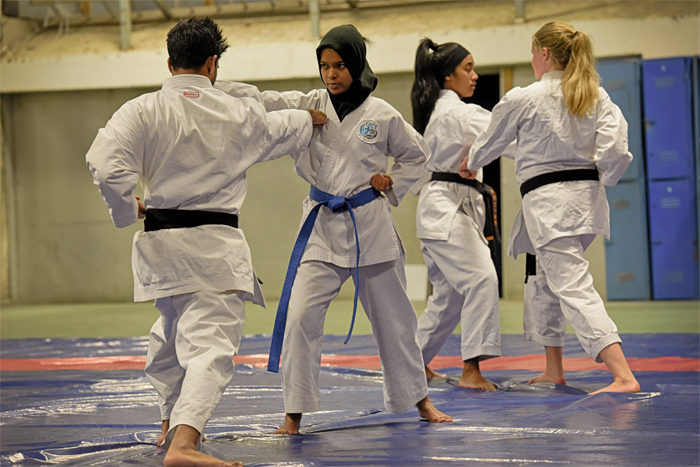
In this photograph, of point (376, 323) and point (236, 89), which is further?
point (376, 323)

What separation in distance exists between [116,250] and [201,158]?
6.77 metres

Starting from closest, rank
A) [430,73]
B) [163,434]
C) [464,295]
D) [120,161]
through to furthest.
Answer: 1. [120,161]
2. [163,434]
3. [464,295]
4. [430,73]

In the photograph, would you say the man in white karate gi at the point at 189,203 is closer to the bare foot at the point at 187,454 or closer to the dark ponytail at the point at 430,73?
the bare foot at the point at 187,454

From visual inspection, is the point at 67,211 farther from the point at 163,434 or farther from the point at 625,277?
the point at 163,434

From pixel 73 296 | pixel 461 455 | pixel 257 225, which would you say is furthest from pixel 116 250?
pixel 461 455

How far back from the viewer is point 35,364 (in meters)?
3.97

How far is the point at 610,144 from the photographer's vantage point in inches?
116

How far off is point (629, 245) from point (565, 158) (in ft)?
15.0

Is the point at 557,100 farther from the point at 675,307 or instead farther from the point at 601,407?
the point at 675,307

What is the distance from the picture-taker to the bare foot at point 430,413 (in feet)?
7.95

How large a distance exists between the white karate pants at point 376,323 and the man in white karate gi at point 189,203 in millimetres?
266

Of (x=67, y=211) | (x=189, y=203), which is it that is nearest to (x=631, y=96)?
(x=189, y=203)

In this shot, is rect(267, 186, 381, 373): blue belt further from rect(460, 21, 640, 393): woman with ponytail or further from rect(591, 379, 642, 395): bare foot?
rect(591, 379, 642, 395): bare foot

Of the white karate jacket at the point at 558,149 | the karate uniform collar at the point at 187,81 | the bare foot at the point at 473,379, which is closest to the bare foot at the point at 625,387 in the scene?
the bare foot at the point at 473,379
